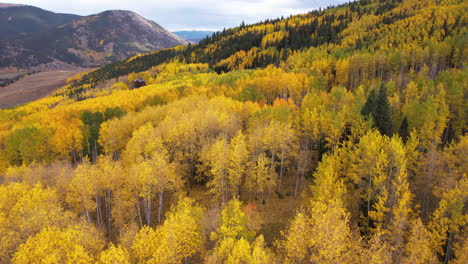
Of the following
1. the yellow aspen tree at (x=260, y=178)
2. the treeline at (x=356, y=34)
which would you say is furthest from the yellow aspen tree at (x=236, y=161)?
the treeline at (x=356, y=34)

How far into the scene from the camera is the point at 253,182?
46312mm

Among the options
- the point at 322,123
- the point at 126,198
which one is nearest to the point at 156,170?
the point at 126,198

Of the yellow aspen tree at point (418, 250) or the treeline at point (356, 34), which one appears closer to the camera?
the yellow aspen tree at point (418, 250)

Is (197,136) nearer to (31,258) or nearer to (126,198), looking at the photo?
(126,198)

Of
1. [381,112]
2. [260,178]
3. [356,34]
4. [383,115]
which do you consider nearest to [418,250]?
[260,178]

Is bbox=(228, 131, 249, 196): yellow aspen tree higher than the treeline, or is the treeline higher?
the treeline

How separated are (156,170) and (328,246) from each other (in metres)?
27.5

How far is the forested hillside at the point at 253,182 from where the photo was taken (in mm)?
30219

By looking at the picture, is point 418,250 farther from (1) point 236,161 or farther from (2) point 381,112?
(2) point 381,112

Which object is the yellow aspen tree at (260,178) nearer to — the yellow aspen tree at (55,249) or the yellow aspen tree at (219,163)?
the yellow aspen tree at (219,163)

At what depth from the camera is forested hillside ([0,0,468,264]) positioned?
30219 mm

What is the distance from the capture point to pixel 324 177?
37.7m

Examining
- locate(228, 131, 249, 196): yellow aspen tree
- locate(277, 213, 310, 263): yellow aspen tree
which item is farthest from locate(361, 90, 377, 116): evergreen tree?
locate(277, 213, 310, 263): yellow aspen tree

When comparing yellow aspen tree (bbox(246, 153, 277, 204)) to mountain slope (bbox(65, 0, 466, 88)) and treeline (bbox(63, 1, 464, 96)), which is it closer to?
mountain slope (bbox(65, 0, 466, 88))
